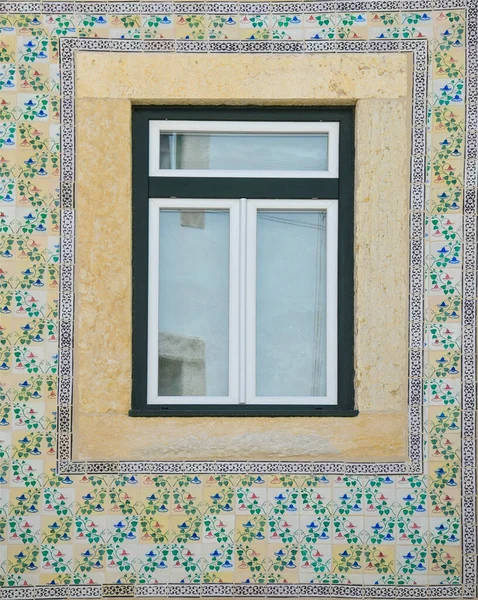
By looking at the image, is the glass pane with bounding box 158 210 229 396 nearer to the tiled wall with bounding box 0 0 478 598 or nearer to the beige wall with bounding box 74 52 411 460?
the beige wall with bounding box 74 52 411 460

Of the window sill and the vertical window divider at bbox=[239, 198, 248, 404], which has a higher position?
the vertical window divider at bbox=[239, 198, 248, 404]

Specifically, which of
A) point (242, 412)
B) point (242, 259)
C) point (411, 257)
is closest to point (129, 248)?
point (242, 259)

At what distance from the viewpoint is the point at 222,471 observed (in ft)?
17.1

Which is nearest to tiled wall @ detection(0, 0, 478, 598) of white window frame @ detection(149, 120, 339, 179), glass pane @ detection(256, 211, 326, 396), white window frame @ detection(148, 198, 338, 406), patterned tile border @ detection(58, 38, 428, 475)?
patterned tile border @ detection(58, 38, 428, 475)

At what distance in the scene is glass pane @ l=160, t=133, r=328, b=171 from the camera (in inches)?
A: 211

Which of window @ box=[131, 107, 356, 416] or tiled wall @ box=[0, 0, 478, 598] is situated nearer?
tiled wall @ box=[0, 0, 478, 598]

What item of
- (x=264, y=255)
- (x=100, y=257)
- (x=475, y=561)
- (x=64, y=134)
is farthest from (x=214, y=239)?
(x=475, y=561)

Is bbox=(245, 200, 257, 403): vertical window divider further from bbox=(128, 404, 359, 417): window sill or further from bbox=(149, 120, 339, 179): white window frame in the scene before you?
bbox=(149, 120, 339, 179): white window frame

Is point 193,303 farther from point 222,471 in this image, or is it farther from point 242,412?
point 222,471

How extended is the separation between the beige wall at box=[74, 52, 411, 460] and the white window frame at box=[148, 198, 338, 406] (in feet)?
0.44

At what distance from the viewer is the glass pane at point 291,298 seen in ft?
17.6

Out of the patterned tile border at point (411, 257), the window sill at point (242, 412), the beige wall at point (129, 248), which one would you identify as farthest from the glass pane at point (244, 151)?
the window sill at point (242, 412)

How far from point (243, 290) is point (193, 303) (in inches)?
10.7

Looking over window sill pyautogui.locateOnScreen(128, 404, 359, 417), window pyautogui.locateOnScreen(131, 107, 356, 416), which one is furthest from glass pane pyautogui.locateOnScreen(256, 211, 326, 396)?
window sill pyautogui.locateOnScreen(128, 404, 359, 417)
